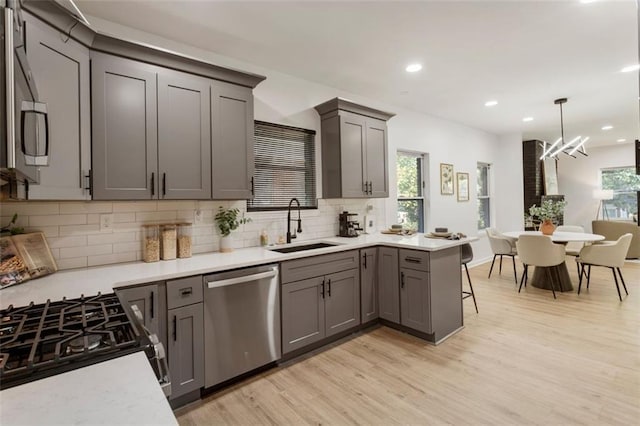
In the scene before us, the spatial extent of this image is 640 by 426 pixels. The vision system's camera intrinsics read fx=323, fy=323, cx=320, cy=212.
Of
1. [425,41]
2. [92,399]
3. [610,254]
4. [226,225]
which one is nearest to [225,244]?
[226,225]

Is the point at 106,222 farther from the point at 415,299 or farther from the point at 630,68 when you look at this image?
the point at 630,68

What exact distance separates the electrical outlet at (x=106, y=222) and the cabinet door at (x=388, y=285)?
8.01ft

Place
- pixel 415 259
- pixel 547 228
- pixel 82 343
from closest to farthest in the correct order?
pixel 82 343 < pixel 415 259 < pixel 547 228

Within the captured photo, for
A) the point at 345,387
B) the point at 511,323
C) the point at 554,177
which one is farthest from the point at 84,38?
the point at 554,177

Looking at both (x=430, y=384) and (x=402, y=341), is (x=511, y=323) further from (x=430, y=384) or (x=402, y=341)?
(x=430, y=384)

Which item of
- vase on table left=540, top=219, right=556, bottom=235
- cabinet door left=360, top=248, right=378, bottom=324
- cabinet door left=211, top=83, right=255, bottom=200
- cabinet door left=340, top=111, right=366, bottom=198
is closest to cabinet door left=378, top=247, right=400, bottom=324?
cabinet door left=360, top=248, right=378, bottom=324

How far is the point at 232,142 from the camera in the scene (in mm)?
2762

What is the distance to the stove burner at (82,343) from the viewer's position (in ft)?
3.32

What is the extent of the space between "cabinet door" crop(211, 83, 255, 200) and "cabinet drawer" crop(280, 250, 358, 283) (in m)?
0.73

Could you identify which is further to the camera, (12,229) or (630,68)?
(630,68)

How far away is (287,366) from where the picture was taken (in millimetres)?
2689

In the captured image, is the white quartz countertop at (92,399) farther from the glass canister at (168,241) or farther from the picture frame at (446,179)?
the picture frame at (446,179)

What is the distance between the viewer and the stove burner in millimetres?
1013

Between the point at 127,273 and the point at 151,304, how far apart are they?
31 cm
